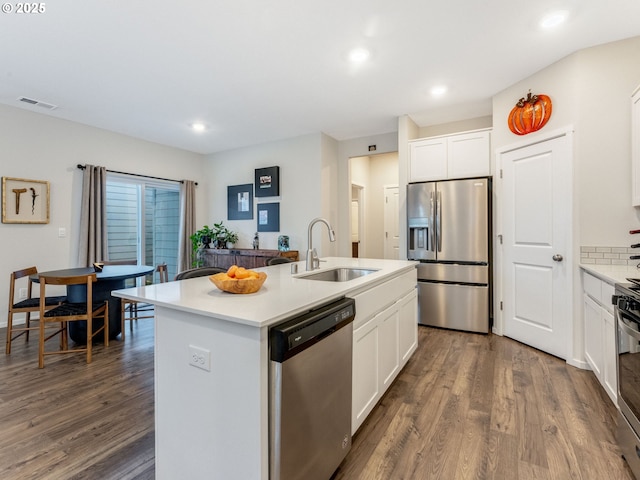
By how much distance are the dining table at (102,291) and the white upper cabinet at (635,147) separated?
4492 millimetres

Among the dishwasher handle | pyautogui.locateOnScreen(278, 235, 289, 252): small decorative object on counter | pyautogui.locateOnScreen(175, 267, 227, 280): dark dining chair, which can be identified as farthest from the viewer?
pyautogui.locateOnScreen(278, 235, 289, 252): small decorative object on counter

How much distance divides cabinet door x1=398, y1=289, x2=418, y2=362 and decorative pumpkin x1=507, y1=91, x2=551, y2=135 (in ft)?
6.74

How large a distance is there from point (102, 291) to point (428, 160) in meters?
4.12

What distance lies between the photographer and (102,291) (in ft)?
10.7

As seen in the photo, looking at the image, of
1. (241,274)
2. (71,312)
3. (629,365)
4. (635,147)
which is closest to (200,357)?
(241,274)

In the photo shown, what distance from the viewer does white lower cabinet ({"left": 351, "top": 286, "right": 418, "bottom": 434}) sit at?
1.72 meters

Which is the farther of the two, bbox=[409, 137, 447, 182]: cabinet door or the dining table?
bbox=[409, 137, 447, 182]: cabinet door

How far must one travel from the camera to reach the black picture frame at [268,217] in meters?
5.42

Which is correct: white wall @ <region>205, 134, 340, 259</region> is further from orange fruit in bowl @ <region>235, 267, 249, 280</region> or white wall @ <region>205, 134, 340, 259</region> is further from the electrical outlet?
the electrical outlet

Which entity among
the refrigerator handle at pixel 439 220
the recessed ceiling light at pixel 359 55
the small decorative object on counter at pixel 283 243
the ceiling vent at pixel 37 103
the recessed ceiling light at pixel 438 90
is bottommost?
the small decorative object on counter at pixel 283 243

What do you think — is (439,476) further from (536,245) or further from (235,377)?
(536,245)

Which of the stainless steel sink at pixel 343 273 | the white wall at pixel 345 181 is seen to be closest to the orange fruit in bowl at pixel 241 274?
the stainless steel sink at pixel 343 273

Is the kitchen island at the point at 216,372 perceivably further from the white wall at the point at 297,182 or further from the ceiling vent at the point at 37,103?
the ceiling vent at the point at 37,103

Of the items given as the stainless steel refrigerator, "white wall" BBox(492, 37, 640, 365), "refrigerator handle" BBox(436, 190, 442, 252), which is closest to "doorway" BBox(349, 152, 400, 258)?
the stainless steel refrigerator
